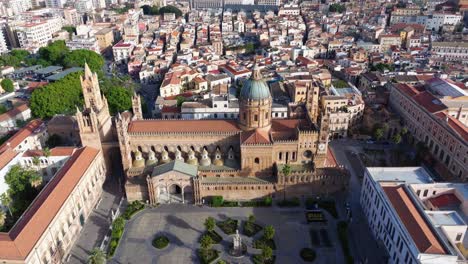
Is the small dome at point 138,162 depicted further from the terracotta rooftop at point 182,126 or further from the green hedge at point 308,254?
the green hedge at point 308,254

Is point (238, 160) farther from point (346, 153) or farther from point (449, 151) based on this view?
point (449, 151)

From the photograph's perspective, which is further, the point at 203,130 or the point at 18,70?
the point at 18,70

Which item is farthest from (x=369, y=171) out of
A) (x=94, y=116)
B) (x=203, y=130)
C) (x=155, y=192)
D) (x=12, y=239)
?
(x=12, y=239)

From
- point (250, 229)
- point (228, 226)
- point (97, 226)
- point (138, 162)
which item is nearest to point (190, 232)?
point (228, 226)

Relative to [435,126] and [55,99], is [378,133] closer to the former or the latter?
[435,126]

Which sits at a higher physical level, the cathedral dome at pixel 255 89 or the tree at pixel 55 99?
the cathedral dome at pixel 255 89

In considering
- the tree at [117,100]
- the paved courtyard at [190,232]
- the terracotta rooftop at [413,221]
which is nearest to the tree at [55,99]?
the tree at [117,100]
